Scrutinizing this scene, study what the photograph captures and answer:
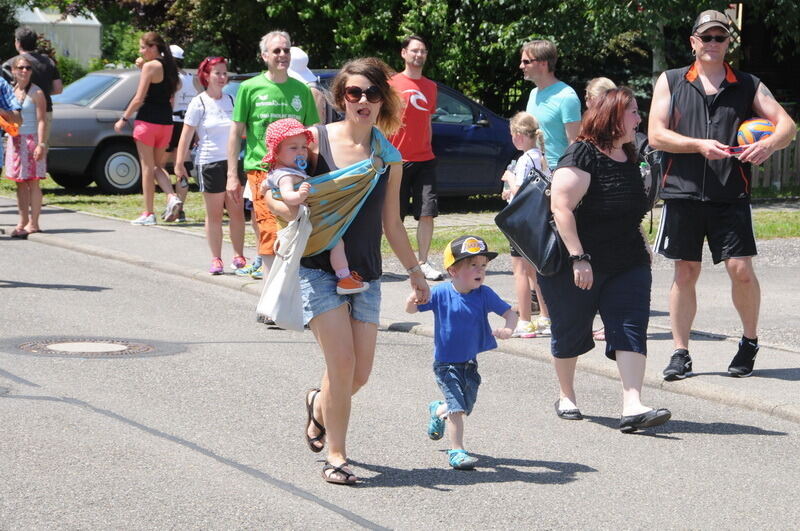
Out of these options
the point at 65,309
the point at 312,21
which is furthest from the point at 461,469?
the point at 312,21

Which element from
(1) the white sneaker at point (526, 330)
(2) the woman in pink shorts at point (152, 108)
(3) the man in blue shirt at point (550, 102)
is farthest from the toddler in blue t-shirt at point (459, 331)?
(2) the woman in pink shorts at point (152, 108)

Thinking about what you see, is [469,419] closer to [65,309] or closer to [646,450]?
[646,450]

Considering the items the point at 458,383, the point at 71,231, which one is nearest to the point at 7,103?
the point at 71,231

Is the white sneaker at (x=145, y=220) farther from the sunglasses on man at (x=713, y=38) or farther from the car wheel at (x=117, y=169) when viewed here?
the sunglasses on man at (x=713, y=38)

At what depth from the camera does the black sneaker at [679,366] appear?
25.4ft

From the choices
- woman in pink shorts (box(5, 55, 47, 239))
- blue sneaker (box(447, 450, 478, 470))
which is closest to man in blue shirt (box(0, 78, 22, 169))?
woman in pink shorts (box(5, 55, 47, 239))

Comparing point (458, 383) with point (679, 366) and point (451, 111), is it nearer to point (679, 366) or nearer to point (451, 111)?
point (679, 366)

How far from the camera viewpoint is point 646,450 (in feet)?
20.9

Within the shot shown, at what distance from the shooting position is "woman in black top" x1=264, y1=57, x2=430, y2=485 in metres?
5.50

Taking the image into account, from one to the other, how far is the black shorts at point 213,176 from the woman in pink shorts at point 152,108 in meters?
3.98

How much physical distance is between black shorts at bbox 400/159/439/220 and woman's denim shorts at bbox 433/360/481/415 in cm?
531

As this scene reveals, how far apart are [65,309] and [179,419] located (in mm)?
3754

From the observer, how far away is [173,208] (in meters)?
15.6

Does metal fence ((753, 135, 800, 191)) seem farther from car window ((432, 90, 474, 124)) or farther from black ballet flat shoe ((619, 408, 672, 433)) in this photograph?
black ballet flat shoe ((619, 408, 672, 433))
